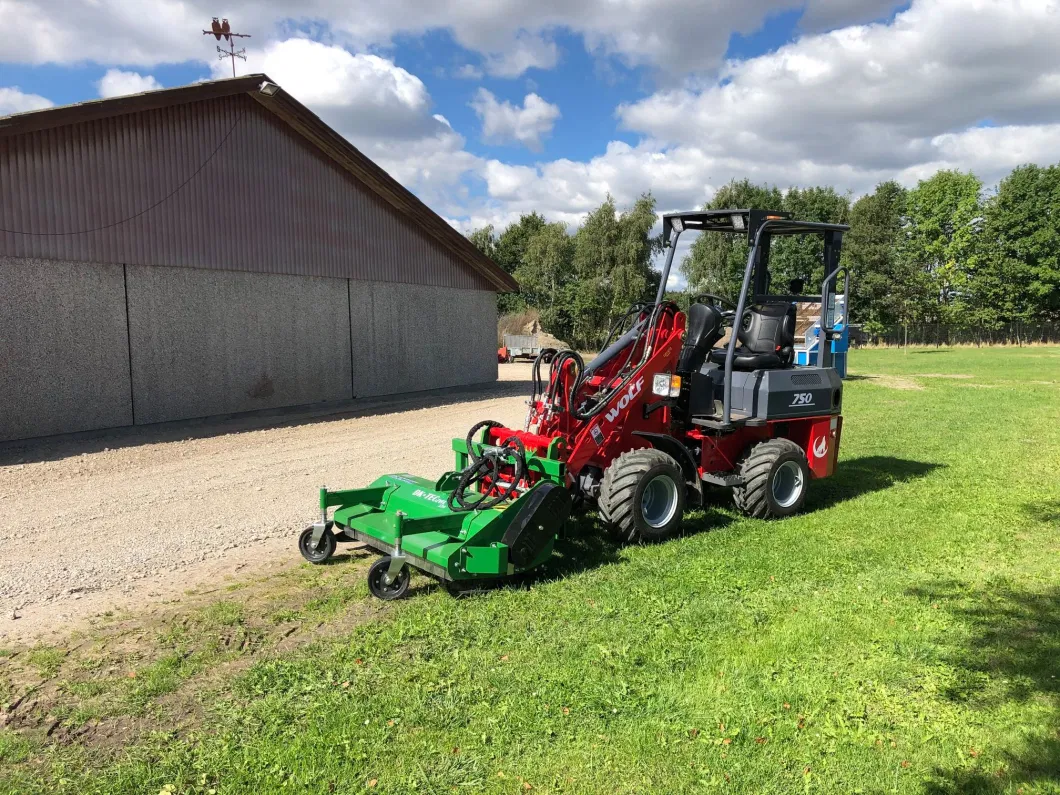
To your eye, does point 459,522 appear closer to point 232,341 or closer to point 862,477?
point 862,477

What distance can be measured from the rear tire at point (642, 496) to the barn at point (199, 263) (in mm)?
9943

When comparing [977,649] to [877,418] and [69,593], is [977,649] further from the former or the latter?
[877,418]

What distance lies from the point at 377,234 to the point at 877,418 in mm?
11937

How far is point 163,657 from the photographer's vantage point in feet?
14.4

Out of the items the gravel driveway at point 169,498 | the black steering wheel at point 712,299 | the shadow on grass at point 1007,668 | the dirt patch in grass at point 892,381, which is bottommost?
the shadow on grass at point 1007,668

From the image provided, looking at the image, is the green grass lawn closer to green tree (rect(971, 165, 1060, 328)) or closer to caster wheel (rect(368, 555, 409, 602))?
caster wheel (rect(368, 555, 409, 602))

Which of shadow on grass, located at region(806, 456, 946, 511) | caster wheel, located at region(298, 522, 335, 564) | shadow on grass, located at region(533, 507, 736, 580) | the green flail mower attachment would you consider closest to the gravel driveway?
caster wheel, located at region(298, 522, 335, 564)

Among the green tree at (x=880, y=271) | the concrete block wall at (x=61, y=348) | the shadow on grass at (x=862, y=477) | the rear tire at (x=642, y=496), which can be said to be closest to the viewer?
the rear tire at (x=642, y=496)

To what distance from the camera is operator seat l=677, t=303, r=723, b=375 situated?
24.7 ft

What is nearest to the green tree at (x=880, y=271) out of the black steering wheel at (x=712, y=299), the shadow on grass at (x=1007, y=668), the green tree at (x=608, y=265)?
the green tree at (x=608, y=265)

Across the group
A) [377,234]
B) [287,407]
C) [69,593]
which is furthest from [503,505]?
[377,234]

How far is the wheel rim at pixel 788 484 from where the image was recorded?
7668 mm

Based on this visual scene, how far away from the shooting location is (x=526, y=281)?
50.8m

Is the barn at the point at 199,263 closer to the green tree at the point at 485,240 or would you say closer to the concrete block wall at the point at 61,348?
the concrete block wall at the point at 61,348
